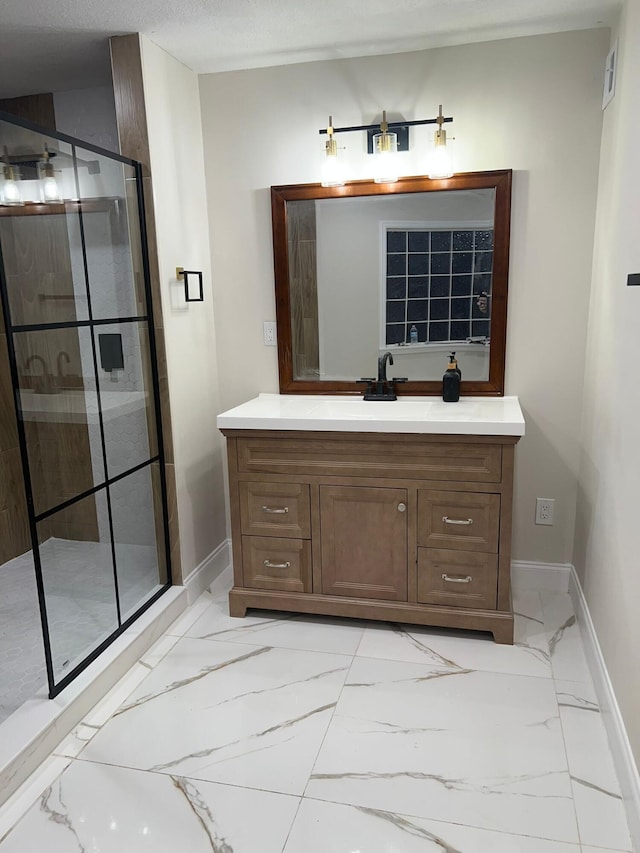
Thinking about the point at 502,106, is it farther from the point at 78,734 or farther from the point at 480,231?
the point at 78,734

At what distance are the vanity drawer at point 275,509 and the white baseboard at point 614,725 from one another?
111 centimetres

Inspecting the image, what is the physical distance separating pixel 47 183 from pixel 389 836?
2.14m

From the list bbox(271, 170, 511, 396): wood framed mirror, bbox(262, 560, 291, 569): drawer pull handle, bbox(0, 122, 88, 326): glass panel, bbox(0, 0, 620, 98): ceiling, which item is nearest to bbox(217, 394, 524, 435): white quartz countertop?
bbox(271, 170, 511, 396): wood framed mirror

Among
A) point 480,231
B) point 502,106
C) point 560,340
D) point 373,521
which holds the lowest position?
point 373,521

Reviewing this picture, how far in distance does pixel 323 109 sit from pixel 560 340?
1.41 m

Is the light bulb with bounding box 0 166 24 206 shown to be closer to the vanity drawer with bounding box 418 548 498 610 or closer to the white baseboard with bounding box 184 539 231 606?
the white baseboard with bounding box 184 539 231 606

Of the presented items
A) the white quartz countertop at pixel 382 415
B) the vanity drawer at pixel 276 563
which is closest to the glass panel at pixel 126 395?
the white quartz countertop at pixel 382 415

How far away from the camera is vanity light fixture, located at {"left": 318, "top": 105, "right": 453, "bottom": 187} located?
8.12ft

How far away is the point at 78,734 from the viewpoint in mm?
1967

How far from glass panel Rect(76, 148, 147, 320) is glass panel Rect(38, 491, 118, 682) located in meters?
0.72

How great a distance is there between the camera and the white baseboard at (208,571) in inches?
110

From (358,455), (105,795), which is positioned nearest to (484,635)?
(358,455)

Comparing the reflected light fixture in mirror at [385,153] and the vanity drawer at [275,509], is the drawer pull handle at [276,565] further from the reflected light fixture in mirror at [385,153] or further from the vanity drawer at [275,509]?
the reflected light fixture in mirror at [385,153]

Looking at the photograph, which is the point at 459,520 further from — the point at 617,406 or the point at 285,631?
the point at 285,631
